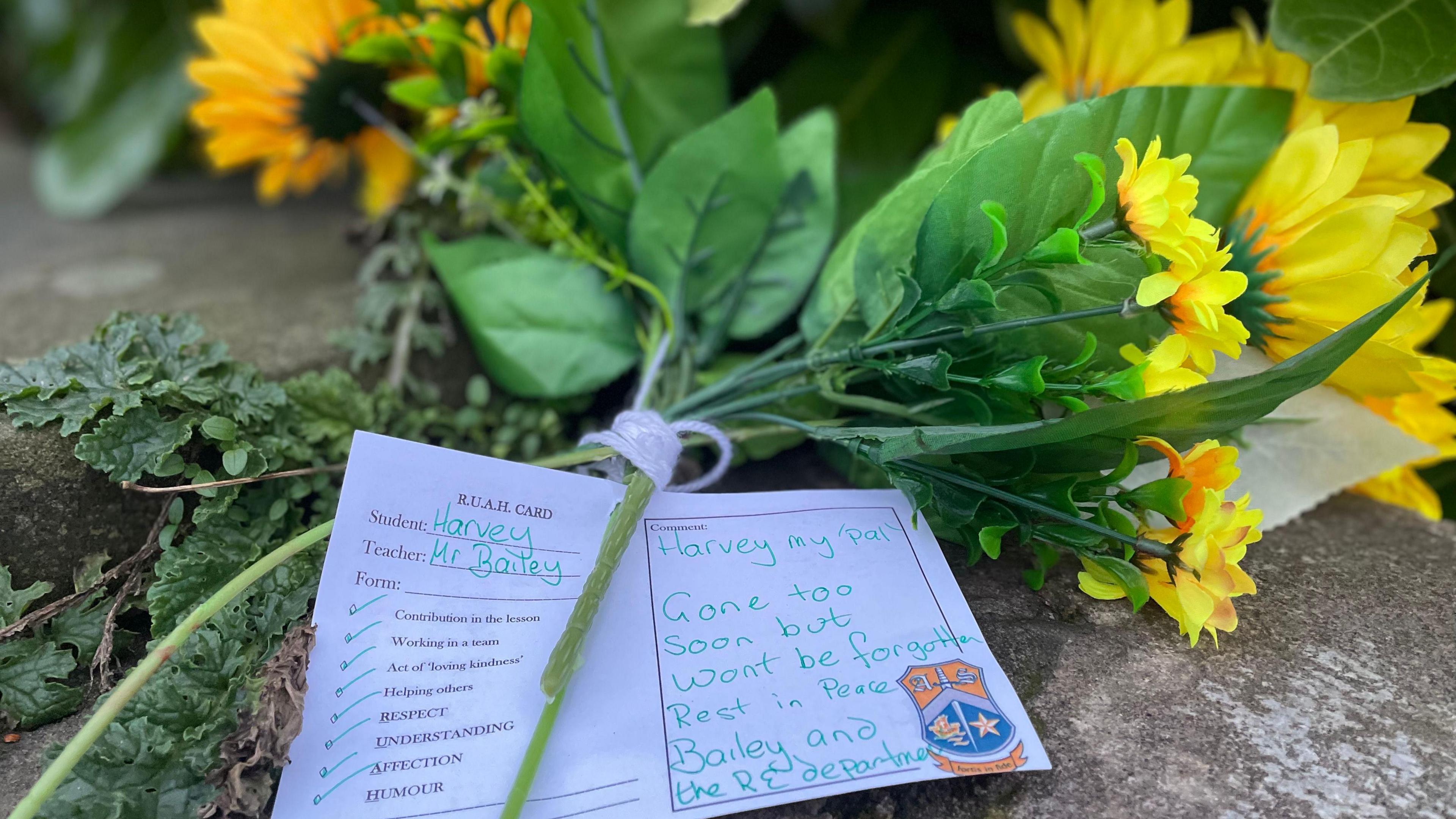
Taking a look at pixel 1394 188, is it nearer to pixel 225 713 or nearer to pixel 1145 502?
pixel 1145 502

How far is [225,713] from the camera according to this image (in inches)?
13.6

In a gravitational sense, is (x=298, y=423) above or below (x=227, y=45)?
below

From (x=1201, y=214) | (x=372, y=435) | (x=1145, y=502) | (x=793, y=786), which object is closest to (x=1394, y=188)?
(x=1201, y=214)

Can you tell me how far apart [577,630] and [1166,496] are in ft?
0.90

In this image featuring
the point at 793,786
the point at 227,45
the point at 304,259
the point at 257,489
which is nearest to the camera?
the point at 793,786

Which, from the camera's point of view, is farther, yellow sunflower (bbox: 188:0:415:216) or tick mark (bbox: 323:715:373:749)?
yellow sunflower (bbox: 188:0:415:216)

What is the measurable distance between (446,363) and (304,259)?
0.33 m

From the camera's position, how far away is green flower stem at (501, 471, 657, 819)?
0.33 m

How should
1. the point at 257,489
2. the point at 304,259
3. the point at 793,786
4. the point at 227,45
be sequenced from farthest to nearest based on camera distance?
the point at 304,259 < the point at 227,45 < the point at 257,489 < the point at 793,786

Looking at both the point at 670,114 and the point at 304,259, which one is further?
the point at 304,259

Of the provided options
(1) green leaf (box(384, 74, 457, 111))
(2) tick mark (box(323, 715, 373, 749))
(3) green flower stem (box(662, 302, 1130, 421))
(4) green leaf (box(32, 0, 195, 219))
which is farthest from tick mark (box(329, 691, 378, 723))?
(4) green leaf (box(32, 0, 195, 219))

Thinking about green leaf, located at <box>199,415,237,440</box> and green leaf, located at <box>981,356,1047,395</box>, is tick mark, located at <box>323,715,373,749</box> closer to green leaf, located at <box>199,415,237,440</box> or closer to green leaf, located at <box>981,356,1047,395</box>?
green leaf, located at <box>199,415,237,440</box>

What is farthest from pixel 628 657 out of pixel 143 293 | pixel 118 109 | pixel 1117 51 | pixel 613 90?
pixel 118 109

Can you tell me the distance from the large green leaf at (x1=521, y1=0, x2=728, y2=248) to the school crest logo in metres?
0.36
